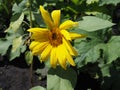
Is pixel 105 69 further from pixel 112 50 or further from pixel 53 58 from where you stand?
pixel 53 58

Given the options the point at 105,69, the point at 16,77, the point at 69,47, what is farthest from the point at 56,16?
the point at 16,77

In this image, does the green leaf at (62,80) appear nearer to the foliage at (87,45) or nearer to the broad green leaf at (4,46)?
the foliage at (87,45)

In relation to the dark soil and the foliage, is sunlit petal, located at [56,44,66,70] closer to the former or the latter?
the foliage

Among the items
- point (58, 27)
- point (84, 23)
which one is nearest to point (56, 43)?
point (58, 27)

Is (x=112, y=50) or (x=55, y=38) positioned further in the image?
(x=112, y=50)

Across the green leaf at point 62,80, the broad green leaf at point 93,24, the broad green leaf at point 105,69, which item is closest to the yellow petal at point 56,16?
the broad green leaf at point 93,24

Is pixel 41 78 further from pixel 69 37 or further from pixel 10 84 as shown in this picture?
pixel 69 37
